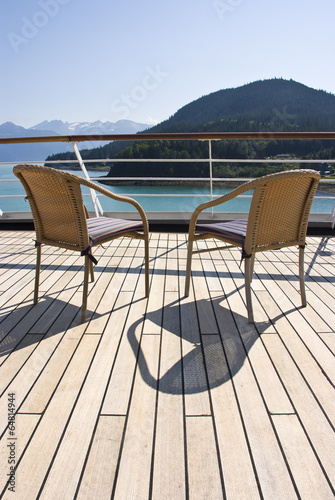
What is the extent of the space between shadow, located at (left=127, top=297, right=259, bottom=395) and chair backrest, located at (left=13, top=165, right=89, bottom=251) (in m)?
0.56

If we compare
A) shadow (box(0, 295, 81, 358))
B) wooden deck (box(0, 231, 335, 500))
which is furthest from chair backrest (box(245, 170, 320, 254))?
→ shadow (box(0, 295, 81, 358))

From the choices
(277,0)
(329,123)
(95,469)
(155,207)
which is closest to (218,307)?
(95,469)

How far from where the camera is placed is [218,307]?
66.4 inches

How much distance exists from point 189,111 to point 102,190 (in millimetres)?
27675

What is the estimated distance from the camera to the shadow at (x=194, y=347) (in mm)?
1120

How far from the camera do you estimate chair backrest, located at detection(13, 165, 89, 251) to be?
144 cm

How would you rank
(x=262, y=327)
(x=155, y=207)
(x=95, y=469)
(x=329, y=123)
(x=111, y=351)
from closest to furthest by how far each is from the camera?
1. (x=95, y=469)
2. (x=111, y=351)
3. (x=262, y=327)
4. (x=155, y=207)
5. (x=329, y=123)

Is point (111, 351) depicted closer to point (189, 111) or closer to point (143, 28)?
point (143, 28)

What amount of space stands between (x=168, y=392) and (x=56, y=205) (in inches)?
40.6

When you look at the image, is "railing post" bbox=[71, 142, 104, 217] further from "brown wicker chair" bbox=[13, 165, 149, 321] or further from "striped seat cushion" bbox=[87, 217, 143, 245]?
"brown wicker chair" bbox=[13, 165, 149, 321]

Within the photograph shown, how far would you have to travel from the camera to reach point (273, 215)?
1495mm

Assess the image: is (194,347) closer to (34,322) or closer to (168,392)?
(168,392)

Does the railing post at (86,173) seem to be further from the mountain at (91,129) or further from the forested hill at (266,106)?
the forested hill at (266,106)

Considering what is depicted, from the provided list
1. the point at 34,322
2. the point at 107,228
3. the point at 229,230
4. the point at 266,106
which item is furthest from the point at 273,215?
the point at 266,106
